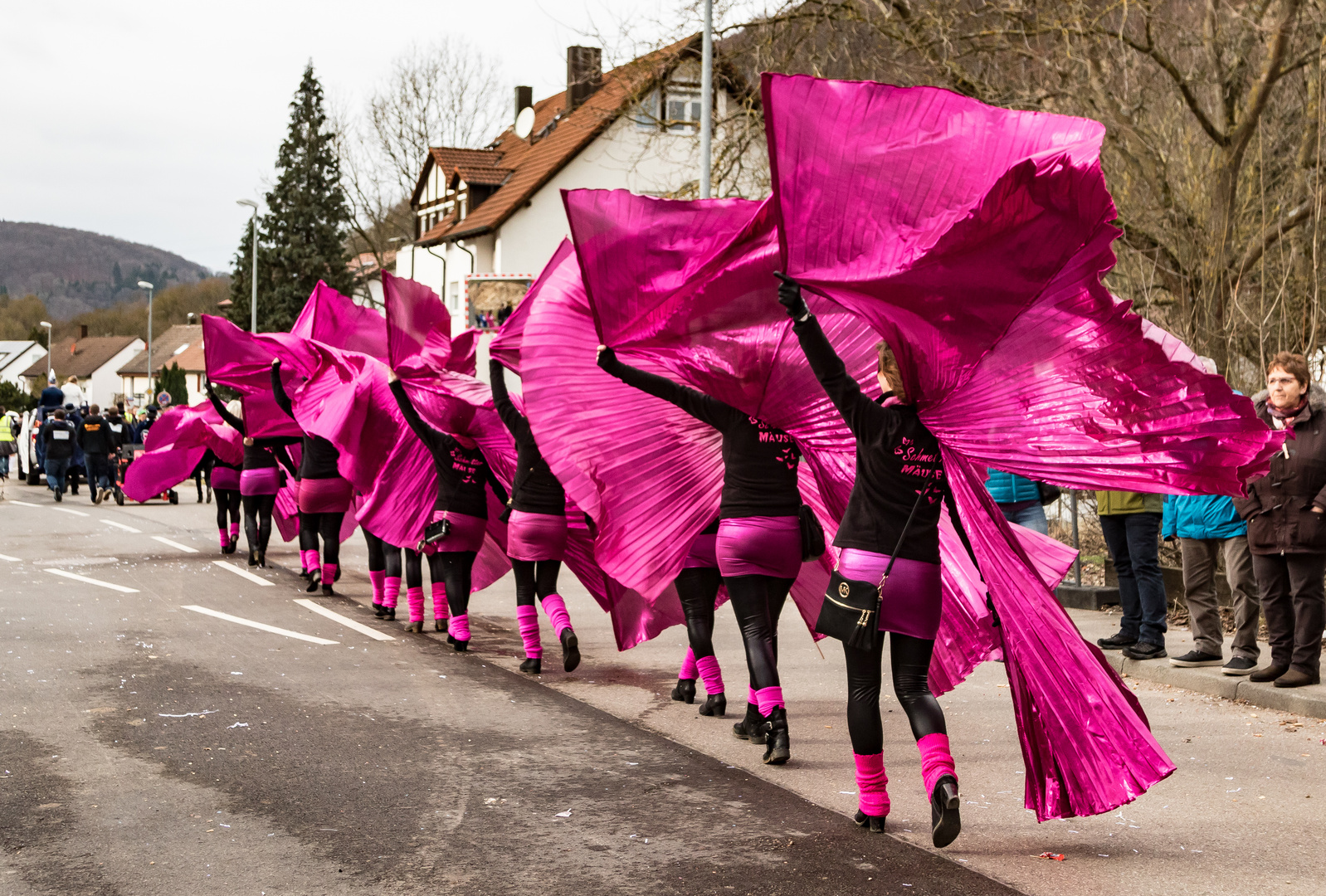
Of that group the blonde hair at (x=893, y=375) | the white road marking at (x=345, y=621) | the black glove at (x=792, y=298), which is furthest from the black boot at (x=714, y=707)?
the white road marking at (x=345, y=621)

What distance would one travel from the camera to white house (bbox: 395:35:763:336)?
31500 mm

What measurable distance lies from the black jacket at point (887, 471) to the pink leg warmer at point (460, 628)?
4.82 m

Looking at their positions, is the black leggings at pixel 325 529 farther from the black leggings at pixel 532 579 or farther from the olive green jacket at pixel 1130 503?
the olive green jacket at pixel 1130 503

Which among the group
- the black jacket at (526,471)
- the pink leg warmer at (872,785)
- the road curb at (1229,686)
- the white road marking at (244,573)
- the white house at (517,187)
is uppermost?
the white house at (517,187)

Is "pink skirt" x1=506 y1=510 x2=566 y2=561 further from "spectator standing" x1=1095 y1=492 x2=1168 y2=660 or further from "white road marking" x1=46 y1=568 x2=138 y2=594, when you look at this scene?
"white road marking" x1=46 y1=568 x2=138 y2=594

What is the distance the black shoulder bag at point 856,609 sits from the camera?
15.9ft

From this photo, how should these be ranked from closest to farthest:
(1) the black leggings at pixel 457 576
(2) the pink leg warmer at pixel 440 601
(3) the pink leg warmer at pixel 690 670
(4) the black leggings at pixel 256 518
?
1. (3) the pink leg warmer at pixel 690 670
2. (1) the black leggings at pixel 457 576
3. (2) the pink leg warmer at pixel 440 601
4. (4) the black leggings at pixel 256 518

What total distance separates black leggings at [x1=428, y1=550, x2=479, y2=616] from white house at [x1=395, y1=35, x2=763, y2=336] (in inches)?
653

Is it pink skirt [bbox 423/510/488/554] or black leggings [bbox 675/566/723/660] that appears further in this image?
pink skirt [bbox 423/510/488/554]

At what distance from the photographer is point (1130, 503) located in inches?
341

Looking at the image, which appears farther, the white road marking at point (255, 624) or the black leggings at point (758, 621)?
the white road marking at point (255, 624)

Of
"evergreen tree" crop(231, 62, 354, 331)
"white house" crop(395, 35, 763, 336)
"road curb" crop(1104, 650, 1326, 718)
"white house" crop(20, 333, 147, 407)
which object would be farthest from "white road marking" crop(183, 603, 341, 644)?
"white house" crop(20, 333, 147, 407)

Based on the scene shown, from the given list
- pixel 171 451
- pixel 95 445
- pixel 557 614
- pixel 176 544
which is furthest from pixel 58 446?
pixel 557 614

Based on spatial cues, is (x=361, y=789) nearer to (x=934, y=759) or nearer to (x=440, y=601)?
(x=934, y=759)
